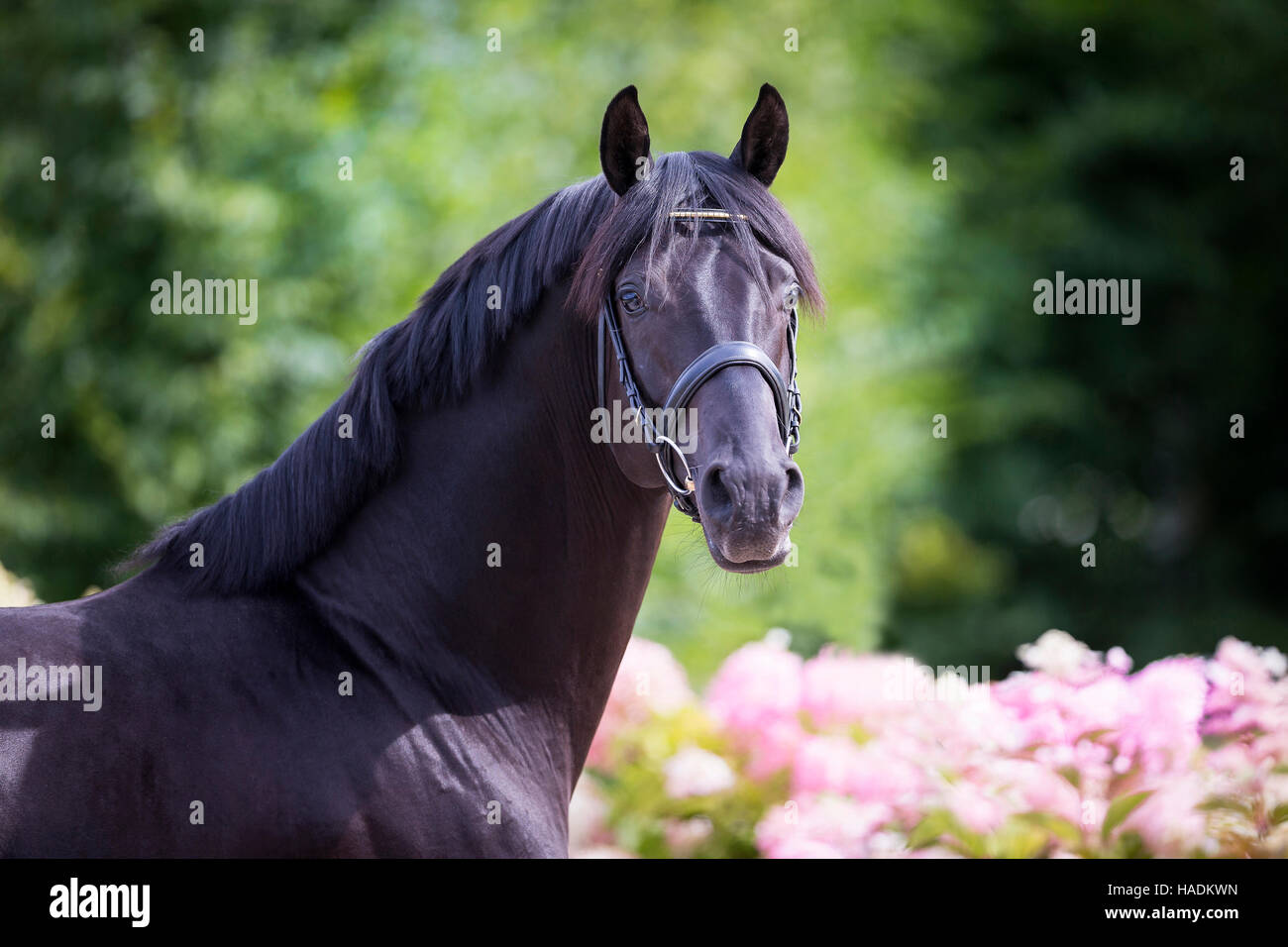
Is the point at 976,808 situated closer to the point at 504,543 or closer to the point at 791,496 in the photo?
the point at 791,496

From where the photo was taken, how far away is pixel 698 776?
401 centimetres

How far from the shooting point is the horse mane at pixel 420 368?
8.26 feet

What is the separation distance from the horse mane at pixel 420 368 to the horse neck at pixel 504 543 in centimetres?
5

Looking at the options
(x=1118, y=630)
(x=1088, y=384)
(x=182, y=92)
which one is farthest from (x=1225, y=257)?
(x=182, y=92)

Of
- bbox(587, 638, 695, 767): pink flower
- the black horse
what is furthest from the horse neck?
bbox(587, 638, 695, 767): pink flower

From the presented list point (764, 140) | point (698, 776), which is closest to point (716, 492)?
point (764, 140)

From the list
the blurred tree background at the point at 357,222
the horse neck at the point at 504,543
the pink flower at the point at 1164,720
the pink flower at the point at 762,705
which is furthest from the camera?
the blurred tree background at the point at 357,222

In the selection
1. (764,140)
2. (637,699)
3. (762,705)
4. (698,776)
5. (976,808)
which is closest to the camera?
(764,140)

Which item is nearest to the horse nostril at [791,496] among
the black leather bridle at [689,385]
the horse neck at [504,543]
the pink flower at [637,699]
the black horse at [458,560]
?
the black horse at [458,560]

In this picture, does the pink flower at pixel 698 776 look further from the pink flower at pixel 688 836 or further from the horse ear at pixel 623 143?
the horse ear at pixel 623 143

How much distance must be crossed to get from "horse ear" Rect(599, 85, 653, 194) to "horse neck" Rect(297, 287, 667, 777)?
280 mm

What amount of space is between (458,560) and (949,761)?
188cm

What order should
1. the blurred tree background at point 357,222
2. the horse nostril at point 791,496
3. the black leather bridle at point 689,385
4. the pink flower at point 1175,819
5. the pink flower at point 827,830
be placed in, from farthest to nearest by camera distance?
the blurred tree background at point 357,222
the pink flower at point 827,830
the pink flower at point 1175,819
the black leather bridle at point 689,385
the horse nostril at point 791,496

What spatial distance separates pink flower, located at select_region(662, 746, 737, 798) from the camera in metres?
4.00
